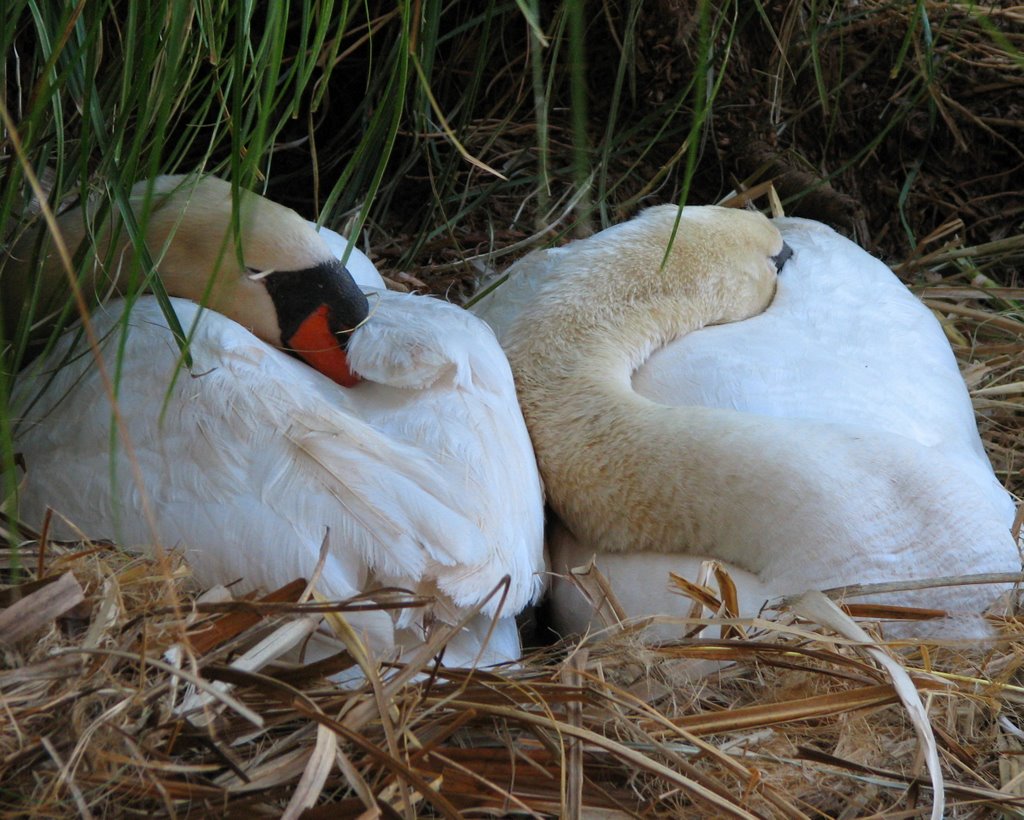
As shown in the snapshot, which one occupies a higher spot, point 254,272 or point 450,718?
point 254,272

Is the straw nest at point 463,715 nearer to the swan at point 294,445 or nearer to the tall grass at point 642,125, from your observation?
the swan at point 294,445

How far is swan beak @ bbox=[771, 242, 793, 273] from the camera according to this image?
2.79 meters

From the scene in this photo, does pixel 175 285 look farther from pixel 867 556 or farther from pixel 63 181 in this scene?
pixel 867 556

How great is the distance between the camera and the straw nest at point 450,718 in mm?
1315

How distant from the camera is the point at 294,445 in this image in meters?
1.80

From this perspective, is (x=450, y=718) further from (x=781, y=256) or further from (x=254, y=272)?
(x=781, y=256)

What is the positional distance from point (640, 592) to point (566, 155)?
68.2 inches

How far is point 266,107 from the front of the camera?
1483mm

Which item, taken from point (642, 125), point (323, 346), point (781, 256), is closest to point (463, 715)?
point (323, 346)

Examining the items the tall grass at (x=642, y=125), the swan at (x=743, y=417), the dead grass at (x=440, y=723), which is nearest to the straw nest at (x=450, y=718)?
the dead grass at (x=440, y=723)

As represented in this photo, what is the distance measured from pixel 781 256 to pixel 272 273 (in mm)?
1301

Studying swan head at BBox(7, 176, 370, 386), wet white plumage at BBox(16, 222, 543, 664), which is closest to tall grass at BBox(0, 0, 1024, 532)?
swan head at BBox(7, 176, 370, 386)

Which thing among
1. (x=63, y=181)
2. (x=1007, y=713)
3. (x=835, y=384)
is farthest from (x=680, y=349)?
(x=63, y=181)

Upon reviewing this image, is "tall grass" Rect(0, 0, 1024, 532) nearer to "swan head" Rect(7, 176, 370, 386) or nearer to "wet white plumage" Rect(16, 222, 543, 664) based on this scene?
"swan head" Rect(7, 176, 370, 386)
